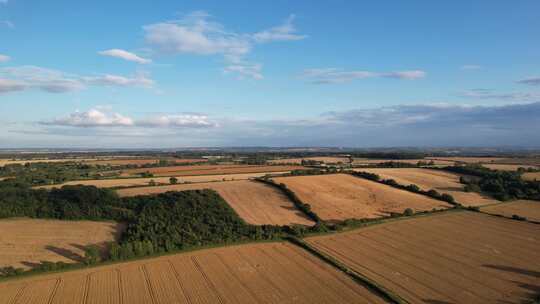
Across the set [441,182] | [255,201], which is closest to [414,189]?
[441,182]

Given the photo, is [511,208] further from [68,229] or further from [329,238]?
[68,229]

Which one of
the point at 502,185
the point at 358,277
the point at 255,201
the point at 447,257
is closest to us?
the point at 358,277

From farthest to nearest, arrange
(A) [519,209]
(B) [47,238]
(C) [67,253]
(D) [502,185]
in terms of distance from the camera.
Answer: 1. (D) [502,185]
2. (A) [519,209]
3. (B) [47,238]
4. (C) [67,253]

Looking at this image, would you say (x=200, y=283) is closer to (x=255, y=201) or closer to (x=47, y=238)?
(x=47, y=238)

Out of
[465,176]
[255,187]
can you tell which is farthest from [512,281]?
[465,176]

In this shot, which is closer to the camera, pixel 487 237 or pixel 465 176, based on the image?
pixel 487 237

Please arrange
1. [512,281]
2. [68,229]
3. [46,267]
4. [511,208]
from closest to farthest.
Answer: [512,281] < [46,267] < [68,229] < [511,208]

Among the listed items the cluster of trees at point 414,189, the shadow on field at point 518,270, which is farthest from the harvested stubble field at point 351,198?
the shadow on field at point 518,270

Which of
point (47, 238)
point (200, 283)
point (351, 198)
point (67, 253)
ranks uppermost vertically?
point (351, 198)
